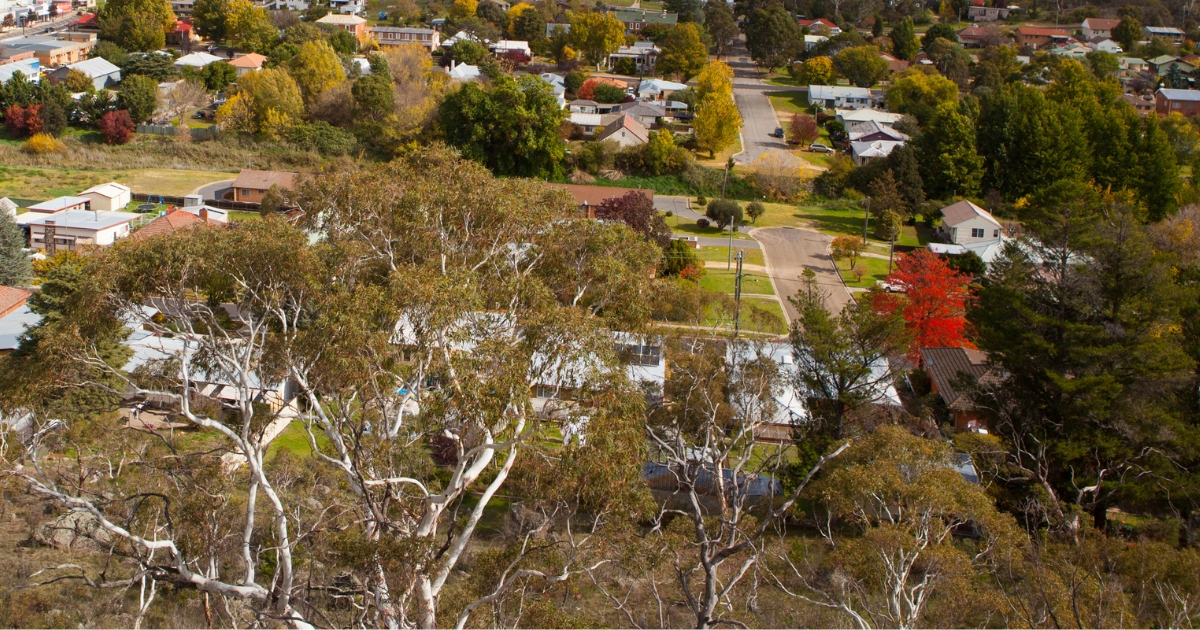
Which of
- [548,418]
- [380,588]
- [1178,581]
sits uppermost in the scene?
[548,418]

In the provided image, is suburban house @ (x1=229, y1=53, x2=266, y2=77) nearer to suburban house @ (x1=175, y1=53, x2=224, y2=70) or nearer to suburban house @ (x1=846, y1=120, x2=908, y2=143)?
suburban house @ (x1=175, y1=53, x2=224, y2=70)

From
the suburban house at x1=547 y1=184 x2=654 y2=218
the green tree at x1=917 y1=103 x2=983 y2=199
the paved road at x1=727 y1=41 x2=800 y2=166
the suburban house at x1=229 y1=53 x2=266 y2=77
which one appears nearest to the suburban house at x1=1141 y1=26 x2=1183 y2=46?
the paved road at x1=727 y1=41 x2=800 y2=166

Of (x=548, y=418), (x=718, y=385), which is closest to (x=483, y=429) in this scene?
(x=548, y=418)

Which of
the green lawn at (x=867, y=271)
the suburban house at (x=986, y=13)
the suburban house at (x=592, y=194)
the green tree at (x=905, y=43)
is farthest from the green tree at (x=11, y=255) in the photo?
the suburban house at (x=986, y=13)

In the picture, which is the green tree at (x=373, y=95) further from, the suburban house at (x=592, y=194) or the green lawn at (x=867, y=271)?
the green lawn at (x=867, y=271)

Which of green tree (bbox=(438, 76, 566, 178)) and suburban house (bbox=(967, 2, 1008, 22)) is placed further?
suburban house (bbox=(967, 2, 1008, 22))

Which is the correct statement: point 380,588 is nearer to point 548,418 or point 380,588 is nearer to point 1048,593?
point 548,418

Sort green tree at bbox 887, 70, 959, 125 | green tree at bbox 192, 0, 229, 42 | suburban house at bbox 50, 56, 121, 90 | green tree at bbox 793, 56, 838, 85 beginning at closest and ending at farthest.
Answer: suburban house at bbox 50, 56, 121, 90
green tree at bbox 887, 70, 959, 125
green tree at bbox 793, 56, 838, 85
green tree at bbox 192, 0, 229, 42
